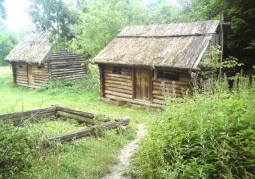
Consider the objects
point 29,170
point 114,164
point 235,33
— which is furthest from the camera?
point 235,33

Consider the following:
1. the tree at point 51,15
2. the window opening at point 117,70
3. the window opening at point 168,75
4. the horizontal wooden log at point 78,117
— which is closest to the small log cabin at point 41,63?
the window opening at point 117,70

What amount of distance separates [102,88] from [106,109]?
2.37m

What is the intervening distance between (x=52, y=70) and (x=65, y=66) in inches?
48.8

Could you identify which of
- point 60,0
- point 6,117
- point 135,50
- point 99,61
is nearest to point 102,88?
point 99,61

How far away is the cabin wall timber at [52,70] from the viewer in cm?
1973

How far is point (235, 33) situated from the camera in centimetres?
1210

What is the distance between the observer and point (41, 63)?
1881 cm

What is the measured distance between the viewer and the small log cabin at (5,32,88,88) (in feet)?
64.2

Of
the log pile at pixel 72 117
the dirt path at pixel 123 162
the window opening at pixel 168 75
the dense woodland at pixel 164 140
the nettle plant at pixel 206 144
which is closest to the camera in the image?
the nettle plant at pixel 206 144

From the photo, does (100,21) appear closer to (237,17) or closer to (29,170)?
(237,17)

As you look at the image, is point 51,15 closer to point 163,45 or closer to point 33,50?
point 163,45

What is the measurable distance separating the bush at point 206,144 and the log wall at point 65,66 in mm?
16082

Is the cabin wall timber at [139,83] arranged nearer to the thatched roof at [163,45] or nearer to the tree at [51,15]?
the thatched roof at [163,45]

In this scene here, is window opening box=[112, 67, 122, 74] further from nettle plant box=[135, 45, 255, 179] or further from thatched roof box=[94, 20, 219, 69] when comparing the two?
nettle plant box=[135, 45, 255, 179]
